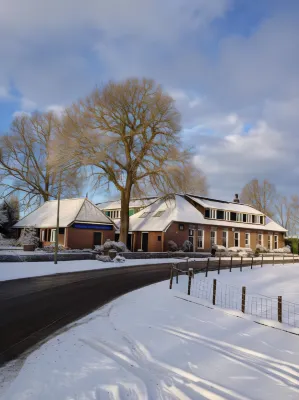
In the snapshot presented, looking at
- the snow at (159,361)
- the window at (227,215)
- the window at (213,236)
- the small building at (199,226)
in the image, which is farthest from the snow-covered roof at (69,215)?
the snow at (159,361)

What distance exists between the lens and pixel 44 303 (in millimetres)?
11867

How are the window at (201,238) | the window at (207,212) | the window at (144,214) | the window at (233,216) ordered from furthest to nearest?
the window at (233,216) → the window at (207,212) → the window at (144,214) → the window at (201,238)

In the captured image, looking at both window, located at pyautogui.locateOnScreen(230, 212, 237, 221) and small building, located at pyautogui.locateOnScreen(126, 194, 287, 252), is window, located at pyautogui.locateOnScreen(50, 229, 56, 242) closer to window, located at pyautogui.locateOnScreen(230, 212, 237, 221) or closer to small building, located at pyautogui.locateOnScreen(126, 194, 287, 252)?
small building, located at pyautogui.locateOnScreen(126, 194, 287, 252)

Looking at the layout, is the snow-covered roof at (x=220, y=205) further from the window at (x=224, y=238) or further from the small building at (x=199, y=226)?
the window at (x=224, y=238)

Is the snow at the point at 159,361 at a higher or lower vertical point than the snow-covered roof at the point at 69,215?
lower

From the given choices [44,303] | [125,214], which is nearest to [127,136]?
[125,214]

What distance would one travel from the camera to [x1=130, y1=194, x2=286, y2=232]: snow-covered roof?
40.6m

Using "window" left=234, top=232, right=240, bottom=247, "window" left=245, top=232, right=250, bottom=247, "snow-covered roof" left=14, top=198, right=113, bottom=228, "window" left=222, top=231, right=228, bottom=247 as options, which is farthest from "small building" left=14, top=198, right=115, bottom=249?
"window" left=245, top=232, right=250, bottom=247

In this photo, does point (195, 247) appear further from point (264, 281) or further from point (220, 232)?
point (264, 281)

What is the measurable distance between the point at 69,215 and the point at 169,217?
1175 centimetres

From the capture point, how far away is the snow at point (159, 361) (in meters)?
5.34

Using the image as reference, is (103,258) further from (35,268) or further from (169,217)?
(169,217)

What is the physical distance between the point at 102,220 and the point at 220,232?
628 inches

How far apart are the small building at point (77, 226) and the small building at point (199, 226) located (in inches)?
180
